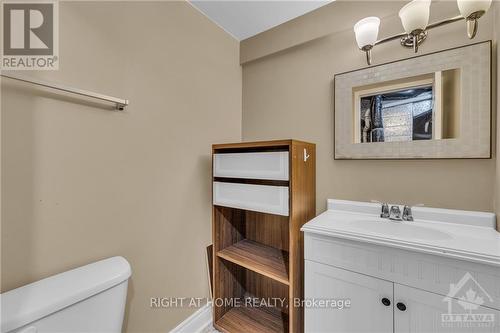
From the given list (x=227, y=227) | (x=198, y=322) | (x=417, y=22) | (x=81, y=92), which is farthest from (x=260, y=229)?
(x=417, y=22)

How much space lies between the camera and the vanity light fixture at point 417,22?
923 millimetres

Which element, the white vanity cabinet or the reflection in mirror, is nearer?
the white vanity cabinet

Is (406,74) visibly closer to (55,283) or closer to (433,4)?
(433,4)

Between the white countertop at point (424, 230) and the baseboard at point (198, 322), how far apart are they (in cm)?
100

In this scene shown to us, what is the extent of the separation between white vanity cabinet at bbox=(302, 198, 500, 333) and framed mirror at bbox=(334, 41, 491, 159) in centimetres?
37

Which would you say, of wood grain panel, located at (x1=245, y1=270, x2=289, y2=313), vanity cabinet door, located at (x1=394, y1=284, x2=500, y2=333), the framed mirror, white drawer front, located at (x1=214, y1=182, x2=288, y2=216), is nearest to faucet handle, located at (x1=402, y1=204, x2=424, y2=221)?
the framed mirror

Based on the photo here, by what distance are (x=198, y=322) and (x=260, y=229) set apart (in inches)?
29.1

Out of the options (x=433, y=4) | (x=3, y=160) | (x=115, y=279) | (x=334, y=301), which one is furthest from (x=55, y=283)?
(x=433, y=4)

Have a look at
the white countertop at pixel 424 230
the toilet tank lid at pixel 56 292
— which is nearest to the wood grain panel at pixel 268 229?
the white countertop at pixel 424 230

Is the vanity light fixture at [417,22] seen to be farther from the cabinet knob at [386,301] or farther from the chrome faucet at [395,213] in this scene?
the cabinet knob at [386,301]

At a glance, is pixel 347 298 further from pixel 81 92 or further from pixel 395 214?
pixel 81 92

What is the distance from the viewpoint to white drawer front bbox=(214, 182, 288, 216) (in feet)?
3.88

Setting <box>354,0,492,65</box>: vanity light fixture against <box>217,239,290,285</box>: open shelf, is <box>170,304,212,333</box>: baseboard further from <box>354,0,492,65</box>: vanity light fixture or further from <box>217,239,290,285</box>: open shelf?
<box>354,0,492,65</box>: vanity light fixture

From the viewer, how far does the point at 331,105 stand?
143 centimetres
